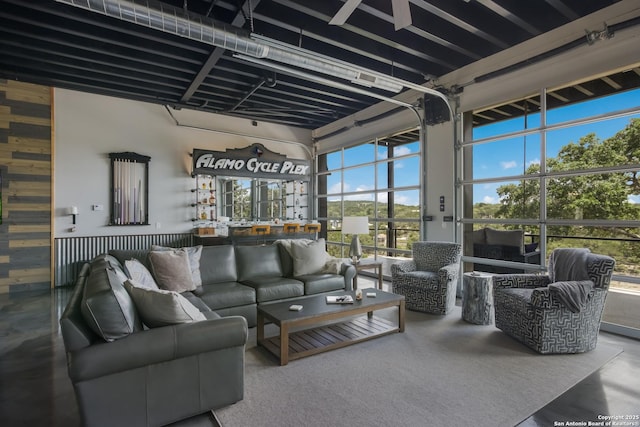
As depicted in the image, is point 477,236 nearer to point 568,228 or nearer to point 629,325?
point 568,228

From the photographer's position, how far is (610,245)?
3.98 meters

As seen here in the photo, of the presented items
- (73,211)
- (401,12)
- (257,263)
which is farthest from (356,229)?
(73,211)

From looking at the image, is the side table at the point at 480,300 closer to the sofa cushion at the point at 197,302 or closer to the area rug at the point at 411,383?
the area rug at the point at 411,383

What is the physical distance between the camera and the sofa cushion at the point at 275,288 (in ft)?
12.8

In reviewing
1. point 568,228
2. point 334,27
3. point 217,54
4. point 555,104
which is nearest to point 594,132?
point 555,104

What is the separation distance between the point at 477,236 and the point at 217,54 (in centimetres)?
468

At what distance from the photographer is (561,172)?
13.2 ft

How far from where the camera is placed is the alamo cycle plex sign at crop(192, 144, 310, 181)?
22.8 feet

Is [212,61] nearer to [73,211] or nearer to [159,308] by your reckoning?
[73,211]

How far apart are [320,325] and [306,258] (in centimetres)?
109

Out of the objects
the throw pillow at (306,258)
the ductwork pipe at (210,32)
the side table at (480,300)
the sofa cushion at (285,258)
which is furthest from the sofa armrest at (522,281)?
the ductwork pipe at (210,32)

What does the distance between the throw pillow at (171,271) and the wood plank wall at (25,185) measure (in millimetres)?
3338

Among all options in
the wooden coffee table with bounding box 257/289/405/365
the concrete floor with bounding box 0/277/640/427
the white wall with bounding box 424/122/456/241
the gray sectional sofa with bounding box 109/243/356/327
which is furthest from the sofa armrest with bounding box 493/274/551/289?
the gray sectional sofa with bounding box 109/243/356/327

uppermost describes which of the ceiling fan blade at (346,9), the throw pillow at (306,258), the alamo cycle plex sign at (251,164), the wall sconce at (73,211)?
the ceiling fan blade at (346,9)
